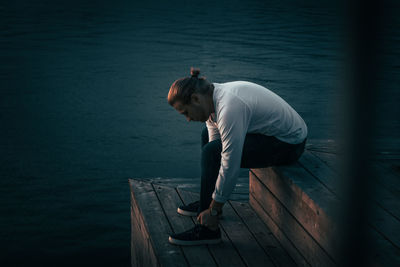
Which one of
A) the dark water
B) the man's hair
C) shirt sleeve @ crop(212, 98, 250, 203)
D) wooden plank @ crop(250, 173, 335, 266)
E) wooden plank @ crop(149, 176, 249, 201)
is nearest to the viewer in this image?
wooden plank @ crop(250, 173, 335, 266)

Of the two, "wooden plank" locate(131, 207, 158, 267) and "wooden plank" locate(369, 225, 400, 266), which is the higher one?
"wooden plank" locate(369, 225, 400, 266)

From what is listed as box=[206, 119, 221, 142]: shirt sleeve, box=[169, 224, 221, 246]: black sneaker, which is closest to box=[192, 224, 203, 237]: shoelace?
box=[169, 224, 221, 246]: black sneaker

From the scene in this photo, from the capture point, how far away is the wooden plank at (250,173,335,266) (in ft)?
6.86

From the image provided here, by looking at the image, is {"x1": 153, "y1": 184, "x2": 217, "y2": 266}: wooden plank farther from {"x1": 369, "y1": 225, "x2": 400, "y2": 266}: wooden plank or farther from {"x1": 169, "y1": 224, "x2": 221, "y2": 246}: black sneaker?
{"x1": 369, "y1": 225, "x2": 400, "y2": 266}: wooden plank

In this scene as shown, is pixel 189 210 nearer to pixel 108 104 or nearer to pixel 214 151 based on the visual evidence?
pixel 214 151

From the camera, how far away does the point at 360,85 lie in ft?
1.62

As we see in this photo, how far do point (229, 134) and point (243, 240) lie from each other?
58cm

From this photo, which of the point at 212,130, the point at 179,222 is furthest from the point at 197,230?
the point at 212,130

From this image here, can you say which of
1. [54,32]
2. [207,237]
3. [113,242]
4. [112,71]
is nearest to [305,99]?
[112,71]

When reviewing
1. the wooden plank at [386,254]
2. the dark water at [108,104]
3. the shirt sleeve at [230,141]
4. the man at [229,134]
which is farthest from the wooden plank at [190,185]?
the wooden plank at [386,254]

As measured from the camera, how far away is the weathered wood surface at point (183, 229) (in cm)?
232

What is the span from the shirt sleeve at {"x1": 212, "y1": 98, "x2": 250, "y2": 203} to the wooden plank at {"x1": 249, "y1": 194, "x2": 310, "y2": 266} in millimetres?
379

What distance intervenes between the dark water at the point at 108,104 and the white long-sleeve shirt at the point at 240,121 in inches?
12.5

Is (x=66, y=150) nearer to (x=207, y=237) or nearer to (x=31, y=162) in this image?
(x=31, y=162)
